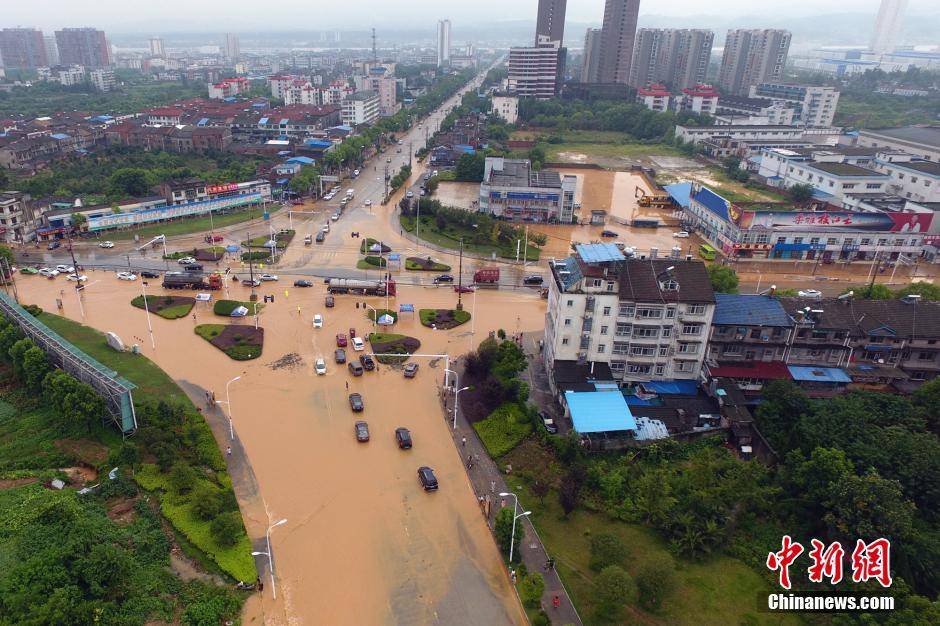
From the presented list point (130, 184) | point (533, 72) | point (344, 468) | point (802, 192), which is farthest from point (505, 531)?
point (533, 72)

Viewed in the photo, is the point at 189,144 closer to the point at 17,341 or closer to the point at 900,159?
the point at 17,341

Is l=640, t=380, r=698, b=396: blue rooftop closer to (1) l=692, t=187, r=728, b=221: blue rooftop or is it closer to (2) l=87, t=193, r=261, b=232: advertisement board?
(1) l=692, t=187, r=728, b=221: blue rooftop

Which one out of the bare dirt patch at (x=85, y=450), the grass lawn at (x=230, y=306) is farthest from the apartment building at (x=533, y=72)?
the bare dirt patch at (x=85, y=450)

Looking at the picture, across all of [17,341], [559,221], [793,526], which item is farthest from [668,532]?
[559,221]

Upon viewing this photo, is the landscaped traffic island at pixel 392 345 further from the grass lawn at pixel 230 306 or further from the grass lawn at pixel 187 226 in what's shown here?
the grass lawn at pixel 187 226

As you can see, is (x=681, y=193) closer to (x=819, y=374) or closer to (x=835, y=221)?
(x=835, y=221)
